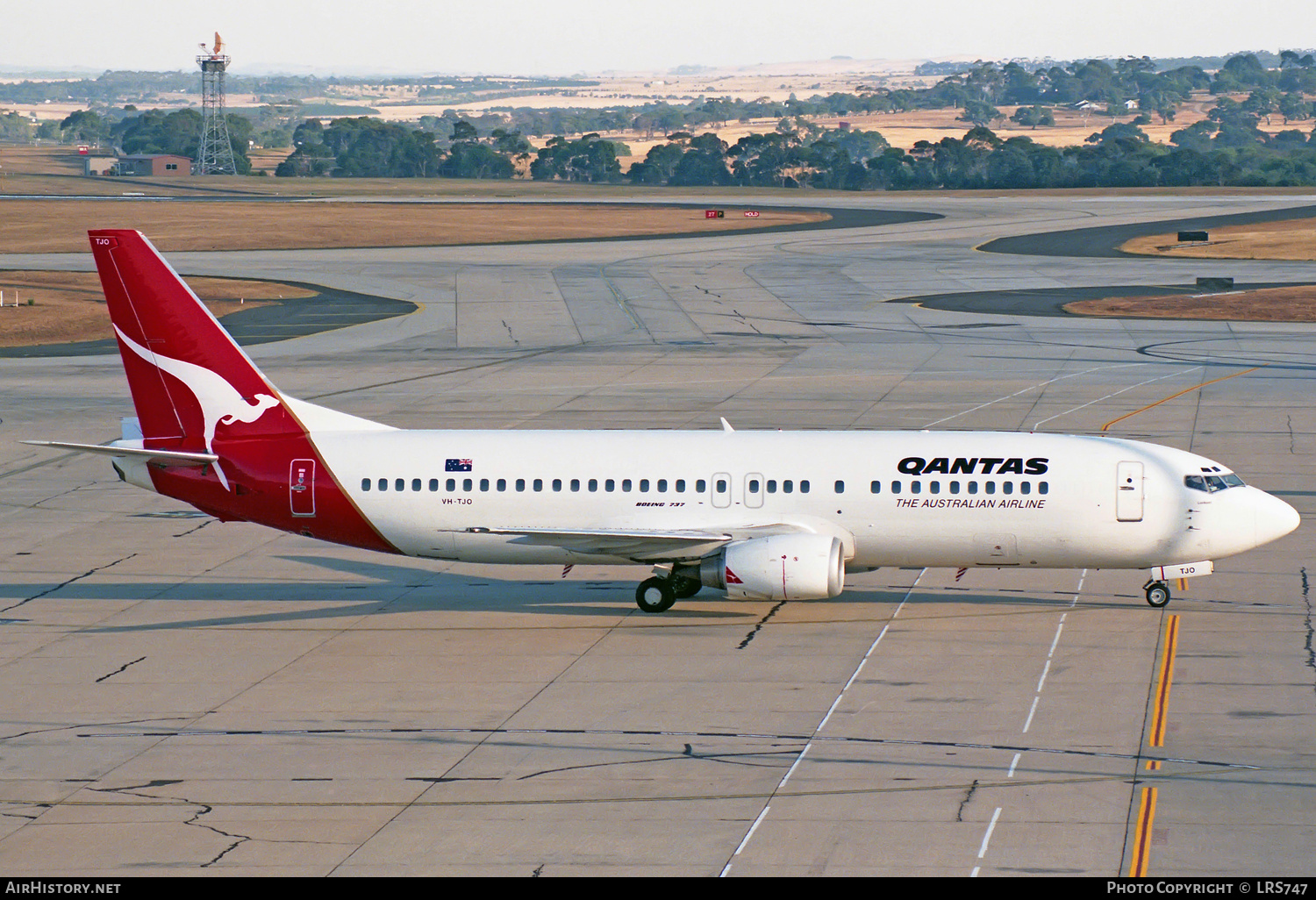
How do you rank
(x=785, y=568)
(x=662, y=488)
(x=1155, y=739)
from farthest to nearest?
(x=662, y=488) < (x=785, y=568) < (x=1155, y=739)

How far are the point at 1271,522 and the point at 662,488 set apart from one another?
43.6 ft

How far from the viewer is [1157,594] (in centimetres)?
3494

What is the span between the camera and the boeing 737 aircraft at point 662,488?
33969mm

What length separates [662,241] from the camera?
146000 millimetres

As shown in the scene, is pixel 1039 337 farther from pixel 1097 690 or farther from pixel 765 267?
pixel 1097 690

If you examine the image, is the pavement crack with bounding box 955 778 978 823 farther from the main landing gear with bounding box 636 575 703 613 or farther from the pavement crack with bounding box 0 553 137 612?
the pavement crack with bounding box 0 553 137 612

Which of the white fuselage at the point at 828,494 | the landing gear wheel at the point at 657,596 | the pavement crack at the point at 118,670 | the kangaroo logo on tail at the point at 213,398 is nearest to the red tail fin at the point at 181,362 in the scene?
the kangaroo logo on tail at the point at 213,398

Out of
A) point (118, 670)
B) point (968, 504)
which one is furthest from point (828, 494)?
point (118, 670)

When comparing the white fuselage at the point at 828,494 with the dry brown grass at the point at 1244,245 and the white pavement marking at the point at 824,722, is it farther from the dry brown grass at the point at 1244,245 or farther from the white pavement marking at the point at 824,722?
the dry brown grass at the point at 1244,245

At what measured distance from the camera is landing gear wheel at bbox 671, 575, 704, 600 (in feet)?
116

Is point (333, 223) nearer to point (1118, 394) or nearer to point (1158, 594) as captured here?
point (1118, 394)

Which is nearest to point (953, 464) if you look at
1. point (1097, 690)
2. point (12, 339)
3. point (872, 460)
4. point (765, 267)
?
point (872, 460)

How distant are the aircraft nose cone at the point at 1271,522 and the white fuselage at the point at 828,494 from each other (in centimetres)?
4

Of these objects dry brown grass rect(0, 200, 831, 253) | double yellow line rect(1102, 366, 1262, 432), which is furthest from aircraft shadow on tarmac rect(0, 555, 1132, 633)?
dry brown grass rect(0, 200, 831, 253)
